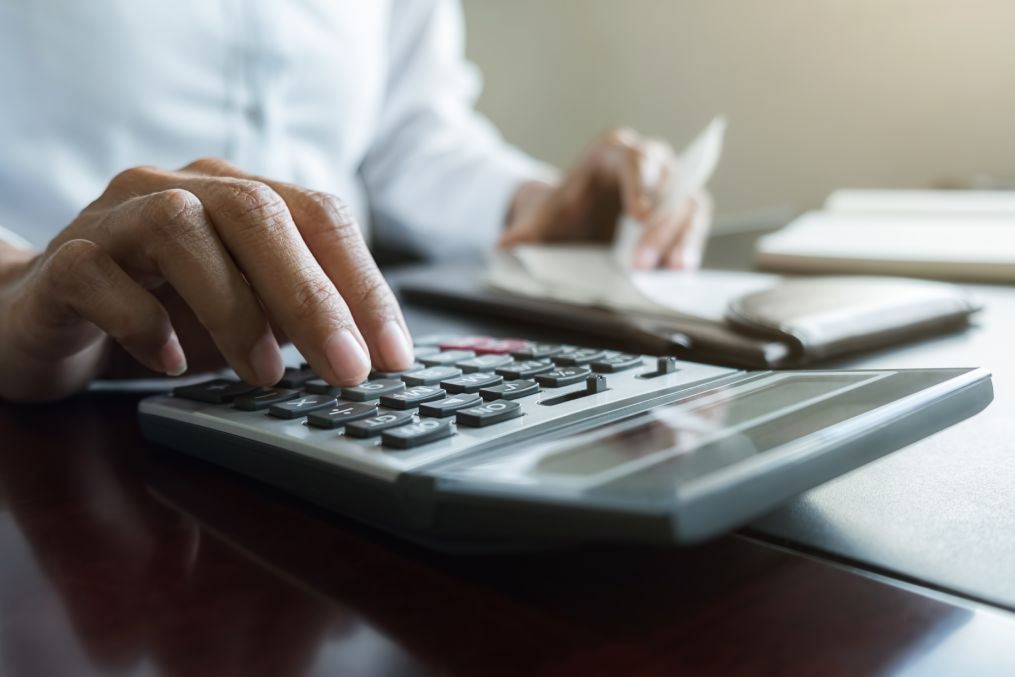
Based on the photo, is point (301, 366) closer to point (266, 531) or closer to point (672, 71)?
point (266, 531)

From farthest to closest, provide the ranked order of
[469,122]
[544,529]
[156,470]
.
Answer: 1. [469,122]
2. [156,470]
3. [544,529]

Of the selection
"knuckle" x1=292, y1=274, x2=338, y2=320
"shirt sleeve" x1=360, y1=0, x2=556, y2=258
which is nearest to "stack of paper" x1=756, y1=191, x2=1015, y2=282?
"shirt sleeve" x1=360, y1=0, x2=556, y2=258

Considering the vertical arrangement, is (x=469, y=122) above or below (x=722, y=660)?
above

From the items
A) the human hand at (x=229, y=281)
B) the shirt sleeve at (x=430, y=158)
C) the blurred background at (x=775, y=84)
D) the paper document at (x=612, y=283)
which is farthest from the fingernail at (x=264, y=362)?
the blurred background at (x=775, y=84)

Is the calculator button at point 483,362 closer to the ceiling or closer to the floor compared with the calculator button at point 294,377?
closer to the ceiling

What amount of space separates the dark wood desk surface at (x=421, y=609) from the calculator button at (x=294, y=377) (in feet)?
0.25

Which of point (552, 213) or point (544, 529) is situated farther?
point (552, 213)

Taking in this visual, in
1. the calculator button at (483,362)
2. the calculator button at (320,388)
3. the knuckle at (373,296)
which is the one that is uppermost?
the knuckle at (373,296)

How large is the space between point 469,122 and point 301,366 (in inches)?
33.2

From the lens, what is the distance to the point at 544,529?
18 cm

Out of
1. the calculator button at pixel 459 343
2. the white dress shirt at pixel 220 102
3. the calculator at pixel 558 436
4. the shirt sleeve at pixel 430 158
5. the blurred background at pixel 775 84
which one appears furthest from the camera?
the blurred background at pixel 775 84

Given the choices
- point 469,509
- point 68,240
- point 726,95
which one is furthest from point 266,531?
point 726,95

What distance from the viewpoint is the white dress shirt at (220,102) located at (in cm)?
61

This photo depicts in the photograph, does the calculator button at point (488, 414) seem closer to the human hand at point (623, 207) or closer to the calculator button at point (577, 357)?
the calculator button at point (577, 357)
